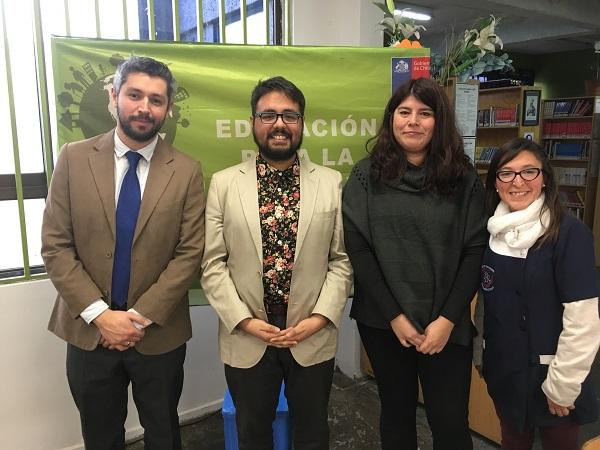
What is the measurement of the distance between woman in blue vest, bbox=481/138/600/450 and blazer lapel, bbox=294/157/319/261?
58 cm

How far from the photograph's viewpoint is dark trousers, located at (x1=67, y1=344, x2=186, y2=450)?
167 centimetres

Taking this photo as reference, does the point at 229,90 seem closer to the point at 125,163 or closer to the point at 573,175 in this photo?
the point at 125,163

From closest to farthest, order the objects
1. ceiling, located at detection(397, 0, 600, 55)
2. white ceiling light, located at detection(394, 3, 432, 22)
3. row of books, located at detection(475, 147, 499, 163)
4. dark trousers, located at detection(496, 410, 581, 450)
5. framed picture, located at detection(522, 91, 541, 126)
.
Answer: dark trousers, located at detection(496, 410, 581, 450) → framed picture, located at detection(522, 91, 541, 126) → ceiling, located at detection(397, 0, 600, 55) → row of books, located at detection(475, 147, 499, 163) → white ceiling light, located at detection(394, 3, 432, 22)

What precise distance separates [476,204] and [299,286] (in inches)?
25.5

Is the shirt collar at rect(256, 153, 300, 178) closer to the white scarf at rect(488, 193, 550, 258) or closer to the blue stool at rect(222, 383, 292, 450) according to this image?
the white scarf at rect(488, 193, 550, 258)

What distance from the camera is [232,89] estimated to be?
2148mm

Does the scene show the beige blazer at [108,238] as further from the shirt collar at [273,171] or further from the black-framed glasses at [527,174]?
the black-framed glasses at [527,174]

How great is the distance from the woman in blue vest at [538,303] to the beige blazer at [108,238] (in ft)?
3.23

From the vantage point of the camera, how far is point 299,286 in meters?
1.64

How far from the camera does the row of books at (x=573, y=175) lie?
6602 mm

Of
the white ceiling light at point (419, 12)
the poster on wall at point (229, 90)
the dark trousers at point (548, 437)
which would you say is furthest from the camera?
the white ceiling light at point (419, 12)

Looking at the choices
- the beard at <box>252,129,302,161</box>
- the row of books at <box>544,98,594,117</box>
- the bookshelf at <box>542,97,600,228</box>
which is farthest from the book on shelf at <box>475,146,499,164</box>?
the beard at <box>252,129,302,161</box>

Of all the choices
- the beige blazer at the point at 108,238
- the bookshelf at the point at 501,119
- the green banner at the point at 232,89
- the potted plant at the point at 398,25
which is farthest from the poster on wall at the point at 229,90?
the bookshelf at the point at 501,119

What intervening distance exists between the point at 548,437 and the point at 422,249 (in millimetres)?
703
